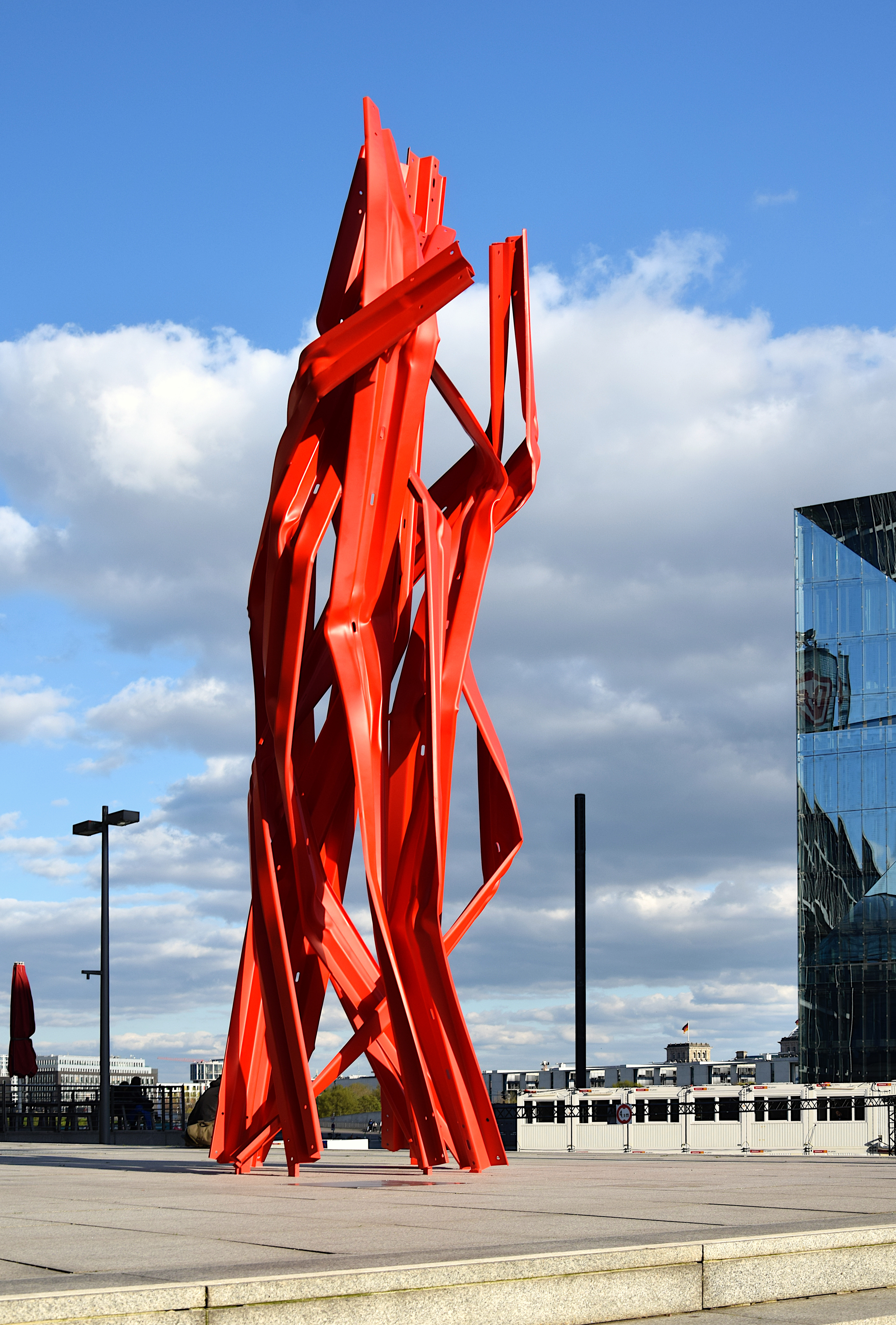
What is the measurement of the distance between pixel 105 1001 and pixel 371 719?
15758 mm

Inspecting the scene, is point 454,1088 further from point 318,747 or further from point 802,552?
point 802,552

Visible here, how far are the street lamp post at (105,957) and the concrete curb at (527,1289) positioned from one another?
2020cm

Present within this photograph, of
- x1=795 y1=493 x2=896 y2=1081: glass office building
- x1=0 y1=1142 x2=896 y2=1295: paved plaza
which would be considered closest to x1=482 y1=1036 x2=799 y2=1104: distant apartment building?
x1=795 y1=493 x2=896 y2=1081: glass office building

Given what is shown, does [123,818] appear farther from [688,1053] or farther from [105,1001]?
[688,1053]

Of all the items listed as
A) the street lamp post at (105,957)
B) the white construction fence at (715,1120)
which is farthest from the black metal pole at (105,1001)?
the white construction fence at (715,1120)

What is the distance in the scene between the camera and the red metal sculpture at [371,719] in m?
11.6

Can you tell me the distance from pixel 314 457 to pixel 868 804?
1480 inches

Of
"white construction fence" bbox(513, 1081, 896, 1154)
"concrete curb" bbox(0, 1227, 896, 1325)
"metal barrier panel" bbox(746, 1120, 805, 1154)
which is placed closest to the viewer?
"concrete curb" bbox(0, 1227, 896, 1325)

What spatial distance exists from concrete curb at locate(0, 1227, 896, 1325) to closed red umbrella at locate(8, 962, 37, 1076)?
24548mm

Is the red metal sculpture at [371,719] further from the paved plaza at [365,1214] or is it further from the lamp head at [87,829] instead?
the lamp head at [87,829]

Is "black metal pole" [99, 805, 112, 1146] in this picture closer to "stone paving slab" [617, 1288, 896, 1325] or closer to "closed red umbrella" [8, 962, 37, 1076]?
"closed red umbrella" [8, 962, 37, 1076]

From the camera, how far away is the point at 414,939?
11883 millimetres

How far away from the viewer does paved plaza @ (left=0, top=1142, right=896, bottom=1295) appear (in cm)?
593

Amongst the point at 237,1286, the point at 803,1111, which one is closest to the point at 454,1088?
the point at 237,1286
